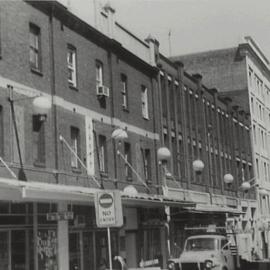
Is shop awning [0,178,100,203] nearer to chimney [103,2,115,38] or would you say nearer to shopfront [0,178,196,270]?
shopfront [0,178,196,270]

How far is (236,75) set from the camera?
58.4m

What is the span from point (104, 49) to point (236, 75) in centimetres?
3231

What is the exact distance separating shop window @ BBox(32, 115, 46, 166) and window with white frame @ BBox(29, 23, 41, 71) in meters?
2.07

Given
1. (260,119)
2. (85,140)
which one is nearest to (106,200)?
(85,140)

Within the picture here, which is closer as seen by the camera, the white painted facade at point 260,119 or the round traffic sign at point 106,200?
the round traffic sign at point 106,200

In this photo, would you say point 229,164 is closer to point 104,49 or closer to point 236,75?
point 236,75

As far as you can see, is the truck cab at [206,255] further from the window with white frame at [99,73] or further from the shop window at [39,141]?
the window with white frame at [99,73]

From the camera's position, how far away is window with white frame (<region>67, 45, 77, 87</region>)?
24859mm

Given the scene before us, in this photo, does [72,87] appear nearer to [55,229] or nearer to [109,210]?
[55,229]

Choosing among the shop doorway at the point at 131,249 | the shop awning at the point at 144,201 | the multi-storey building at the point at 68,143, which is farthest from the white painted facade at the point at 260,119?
the multi-storey building at the point at 68,143

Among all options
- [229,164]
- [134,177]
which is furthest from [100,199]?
[229,164]

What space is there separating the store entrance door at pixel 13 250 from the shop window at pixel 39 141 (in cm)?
285

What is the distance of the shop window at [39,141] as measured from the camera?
70.9 ft

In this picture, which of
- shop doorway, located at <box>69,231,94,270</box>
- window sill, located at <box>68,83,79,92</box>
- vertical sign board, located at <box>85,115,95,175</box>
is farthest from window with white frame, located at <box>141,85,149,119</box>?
shop doorway, located at <box>69,231,94,270</box>
